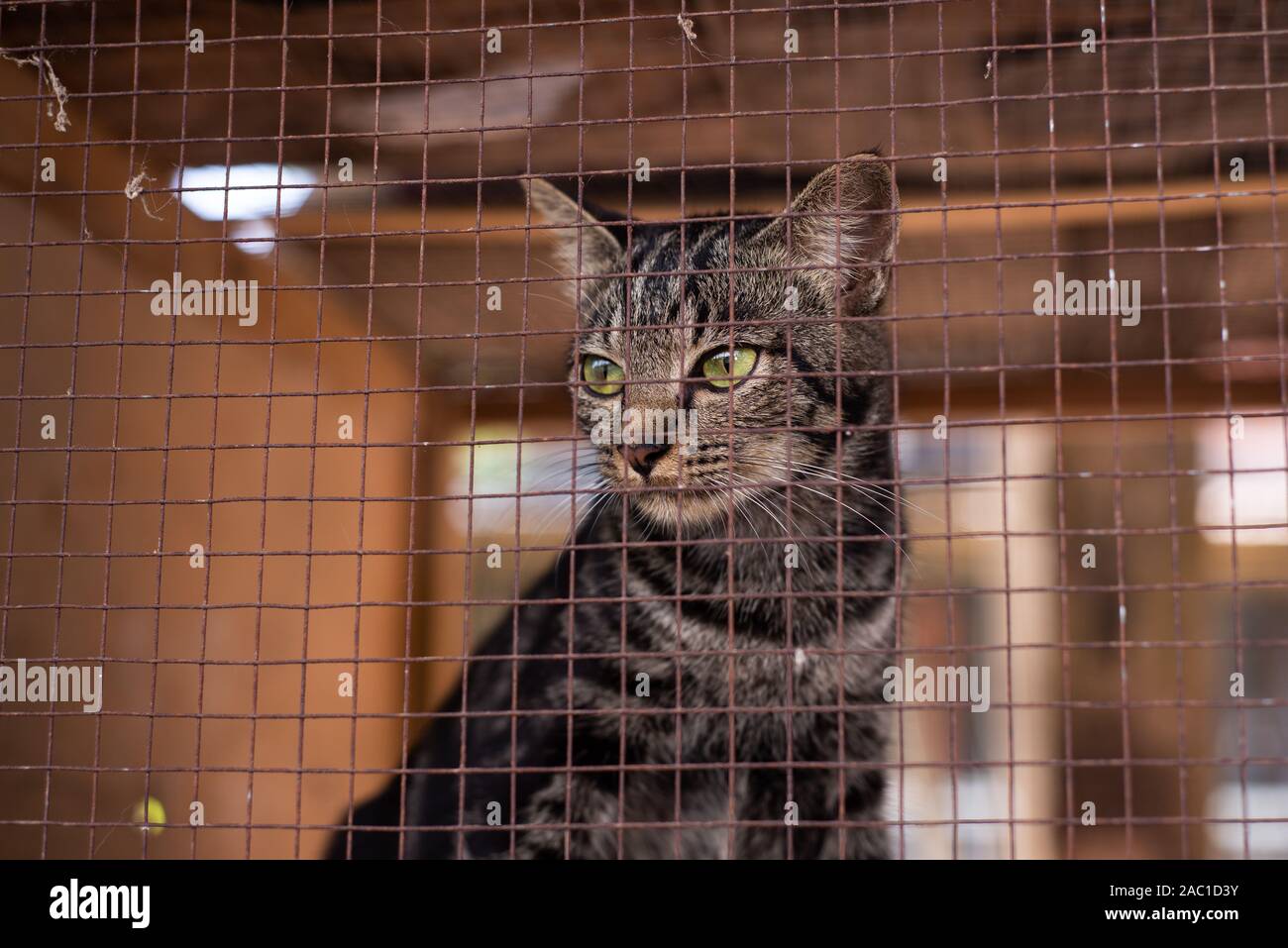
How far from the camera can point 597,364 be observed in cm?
267

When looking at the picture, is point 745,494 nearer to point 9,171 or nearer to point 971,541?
point 9,171

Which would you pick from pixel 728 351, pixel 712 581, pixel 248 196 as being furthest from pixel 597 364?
pixel 248 196

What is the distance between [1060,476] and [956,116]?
1.62 metres

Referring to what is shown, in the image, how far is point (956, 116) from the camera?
301 centimetres

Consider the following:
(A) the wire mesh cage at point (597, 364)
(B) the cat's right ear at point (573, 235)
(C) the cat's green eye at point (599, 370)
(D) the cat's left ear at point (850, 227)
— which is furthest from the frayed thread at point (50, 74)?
(D) the cat's left ear at point (850, 227)

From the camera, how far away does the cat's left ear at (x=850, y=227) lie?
6.75 feet

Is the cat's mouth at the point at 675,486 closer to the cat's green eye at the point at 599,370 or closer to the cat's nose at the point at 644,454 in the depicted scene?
the cat's nose at the point at 644,454

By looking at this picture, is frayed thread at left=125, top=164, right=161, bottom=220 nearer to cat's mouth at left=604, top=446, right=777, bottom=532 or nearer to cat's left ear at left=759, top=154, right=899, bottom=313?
cat's mouth at left=604, top=446, right=777, bottom=532

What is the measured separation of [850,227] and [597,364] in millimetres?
689

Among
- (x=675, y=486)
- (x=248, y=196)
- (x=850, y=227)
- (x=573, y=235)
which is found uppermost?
(x=248, y=196)

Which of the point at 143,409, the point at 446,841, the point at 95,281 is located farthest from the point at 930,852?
the point at 95,281

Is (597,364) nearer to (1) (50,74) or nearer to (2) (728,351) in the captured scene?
(2) (728,351)

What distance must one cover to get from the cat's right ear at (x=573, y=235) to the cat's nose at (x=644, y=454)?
43 cm

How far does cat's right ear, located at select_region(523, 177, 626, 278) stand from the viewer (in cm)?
247
